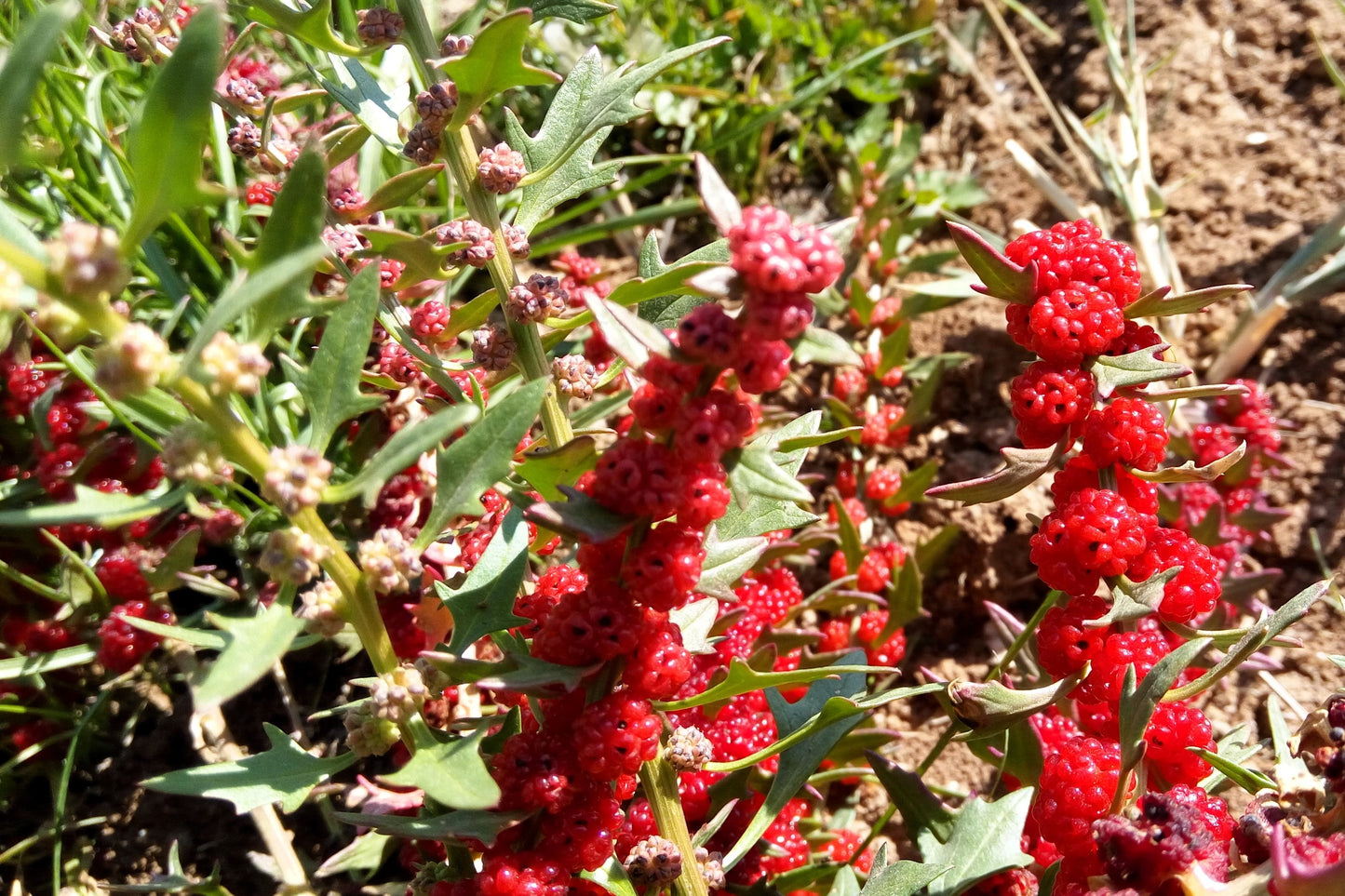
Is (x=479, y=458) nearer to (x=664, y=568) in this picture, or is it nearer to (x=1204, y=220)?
(x=664, y=568)

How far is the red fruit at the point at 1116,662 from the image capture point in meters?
1.70

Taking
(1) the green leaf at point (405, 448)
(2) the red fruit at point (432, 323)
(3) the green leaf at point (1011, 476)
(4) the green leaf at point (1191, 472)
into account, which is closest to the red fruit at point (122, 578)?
(2) the red fruit at point (432, 323)

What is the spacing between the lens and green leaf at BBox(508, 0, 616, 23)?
1.78m

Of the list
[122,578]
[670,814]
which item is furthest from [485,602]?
[122,578]

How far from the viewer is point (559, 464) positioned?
1.50 m

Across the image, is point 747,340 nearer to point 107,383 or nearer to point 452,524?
point 107,383

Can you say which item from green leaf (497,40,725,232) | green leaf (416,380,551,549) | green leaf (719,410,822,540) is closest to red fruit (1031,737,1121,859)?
green leaf (719,410,822,540)

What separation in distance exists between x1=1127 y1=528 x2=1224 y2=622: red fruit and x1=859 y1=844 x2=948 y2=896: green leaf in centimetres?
58

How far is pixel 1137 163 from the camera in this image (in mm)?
3170

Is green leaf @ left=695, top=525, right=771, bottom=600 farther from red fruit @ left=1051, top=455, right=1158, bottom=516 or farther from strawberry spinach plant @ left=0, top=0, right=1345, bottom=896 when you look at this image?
red fruit @ left=1051, top=455, right=1158, bottom=516

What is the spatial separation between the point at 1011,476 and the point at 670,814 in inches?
30.8

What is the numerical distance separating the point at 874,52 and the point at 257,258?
8.60ft

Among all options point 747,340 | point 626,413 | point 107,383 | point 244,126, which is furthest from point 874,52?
point 107,383

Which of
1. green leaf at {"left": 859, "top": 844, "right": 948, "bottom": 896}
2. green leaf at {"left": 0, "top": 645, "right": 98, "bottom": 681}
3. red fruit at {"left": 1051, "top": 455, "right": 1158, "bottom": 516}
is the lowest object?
green leaf at {"left": 859, "top": 844, "right": 948, "bottom": 896}
